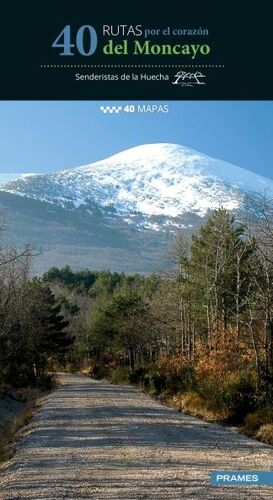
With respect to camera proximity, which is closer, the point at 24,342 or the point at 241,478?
the point at 241,478

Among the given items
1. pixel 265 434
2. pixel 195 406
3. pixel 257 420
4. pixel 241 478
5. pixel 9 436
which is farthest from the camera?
pixel 195 406

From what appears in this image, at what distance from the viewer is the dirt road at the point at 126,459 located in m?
9.45

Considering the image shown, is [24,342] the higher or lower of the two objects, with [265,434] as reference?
higher

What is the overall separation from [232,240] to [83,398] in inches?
513

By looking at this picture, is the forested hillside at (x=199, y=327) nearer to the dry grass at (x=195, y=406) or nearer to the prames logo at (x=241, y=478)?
the dry grass at (x=195, y=406)

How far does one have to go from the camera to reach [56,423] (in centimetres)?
2002

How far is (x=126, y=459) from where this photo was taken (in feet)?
41.3

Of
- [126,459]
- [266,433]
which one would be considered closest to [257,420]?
[266,433]
